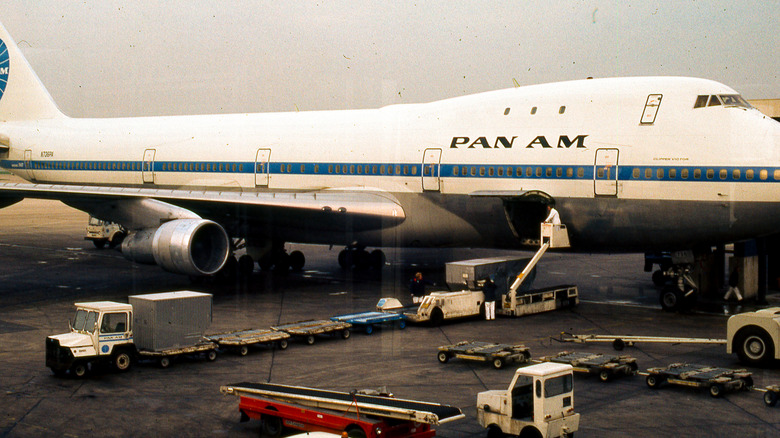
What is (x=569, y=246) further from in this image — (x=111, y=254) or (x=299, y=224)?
(x=111, y=254)

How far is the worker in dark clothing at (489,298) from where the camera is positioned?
20547 millimetres

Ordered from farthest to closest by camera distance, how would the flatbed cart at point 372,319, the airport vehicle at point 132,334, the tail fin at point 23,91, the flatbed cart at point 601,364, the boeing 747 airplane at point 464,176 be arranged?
the tail fin at point 23,91 → the boeing 747 airplane at point 464,176 → the flatbed cart at point 372,319 → the airport vehicle at point 132,334 → the flatbed cart at point 601,364

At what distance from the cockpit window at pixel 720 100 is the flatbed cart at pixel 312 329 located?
33.9 ft

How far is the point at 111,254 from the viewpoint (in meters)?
35.8

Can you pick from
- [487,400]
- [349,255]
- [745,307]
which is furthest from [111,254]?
[487,400]

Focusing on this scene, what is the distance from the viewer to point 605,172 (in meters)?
20.6

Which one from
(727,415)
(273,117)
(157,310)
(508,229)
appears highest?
(273,117)

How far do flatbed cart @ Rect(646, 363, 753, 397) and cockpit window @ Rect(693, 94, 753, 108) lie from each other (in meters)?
8.05

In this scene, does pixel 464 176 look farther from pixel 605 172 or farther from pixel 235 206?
pixel 235 206

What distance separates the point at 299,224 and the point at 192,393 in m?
12.1

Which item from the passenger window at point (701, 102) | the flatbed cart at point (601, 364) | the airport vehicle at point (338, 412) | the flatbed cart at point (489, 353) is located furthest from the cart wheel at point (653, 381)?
the passenger window at point (701, 102)

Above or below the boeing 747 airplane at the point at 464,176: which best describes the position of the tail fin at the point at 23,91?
above

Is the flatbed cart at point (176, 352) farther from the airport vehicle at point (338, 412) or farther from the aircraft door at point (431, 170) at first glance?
the aircraft door at point (431, 170)

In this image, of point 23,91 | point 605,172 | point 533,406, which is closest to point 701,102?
point 605,172
